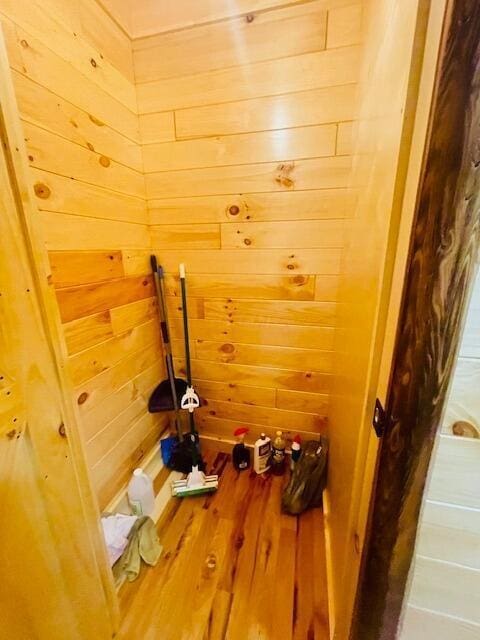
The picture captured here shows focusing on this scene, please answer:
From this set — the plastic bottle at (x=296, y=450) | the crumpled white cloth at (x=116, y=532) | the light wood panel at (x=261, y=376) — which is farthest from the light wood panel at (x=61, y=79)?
the plastic bottle at (x=296, y=450)

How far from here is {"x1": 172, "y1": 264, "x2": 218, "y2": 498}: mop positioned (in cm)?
145

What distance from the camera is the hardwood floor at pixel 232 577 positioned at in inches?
38.0

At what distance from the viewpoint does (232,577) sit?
1.10 meters

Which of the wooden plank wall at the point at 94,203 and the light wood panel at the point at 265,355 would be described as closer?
the wooden plank wall at the point at 94,203

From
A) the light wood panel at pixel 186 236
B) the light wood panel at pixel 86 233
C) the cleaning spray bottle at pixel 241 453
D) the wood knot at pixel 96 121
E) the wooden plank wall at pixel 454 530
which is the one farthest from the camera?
the cleaning spray bottle at pixel 241 453

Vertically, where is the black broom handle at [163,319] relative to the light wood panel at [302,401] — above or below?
above

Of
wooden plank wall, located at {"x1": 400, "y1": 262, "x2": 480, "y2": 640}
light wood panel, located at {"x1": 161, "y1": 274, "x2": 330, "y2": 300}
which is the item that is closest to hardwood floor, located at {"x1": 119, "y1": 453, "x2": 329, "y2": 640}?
wooden plank wall, located at {"x1": 400, "y1": 262, "x2": 480, "y2": 640}

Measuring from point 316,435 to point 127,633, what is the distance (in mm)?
1125

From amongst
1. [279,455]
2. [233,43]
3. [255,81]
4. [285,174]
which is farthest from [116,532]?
[233,43]

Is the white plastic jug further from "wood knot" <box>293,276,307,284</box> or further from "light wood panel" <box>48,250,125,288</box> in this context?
"wood knot" <box>293,276,307,284</box>

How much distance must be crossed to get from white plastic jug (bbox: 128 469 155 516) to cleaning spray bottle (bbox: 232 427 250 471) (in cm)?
51

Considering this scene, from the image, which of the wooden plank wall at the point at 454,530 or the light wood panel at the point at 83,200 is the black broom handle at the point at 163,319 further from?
the wooden plank wall at the point at 454,530

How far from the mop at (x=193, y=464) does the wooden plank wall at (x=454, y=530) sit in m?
1.04

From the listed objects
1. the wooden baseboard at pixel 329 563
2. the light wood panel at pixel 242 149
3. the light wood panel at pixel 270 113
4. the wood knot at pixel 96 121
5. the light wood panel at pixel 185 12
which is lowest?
the wooden baseboard at pixel 329 563
